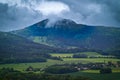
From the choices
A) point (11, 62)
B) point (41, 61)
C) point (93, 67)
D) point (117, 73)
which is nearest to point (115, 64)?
point (93, 67)

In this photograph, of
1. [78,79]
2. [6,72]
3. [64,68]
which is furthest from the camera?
[64,68]

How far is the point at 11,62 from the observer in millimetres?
144750

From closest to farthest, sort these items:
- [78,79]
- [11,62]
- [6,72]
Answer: [78,79] → [6,72] → [11,62]

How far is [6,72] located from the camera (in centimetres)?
10900

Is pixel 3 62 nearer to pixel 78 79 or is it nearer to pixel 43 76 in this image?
pixel 43 76

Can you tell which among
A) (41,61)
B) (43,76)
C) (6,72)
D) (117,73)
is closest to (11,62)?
(41,61)

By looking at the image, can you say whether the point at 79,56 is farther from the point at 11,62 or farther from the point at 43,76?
the point at 43,76

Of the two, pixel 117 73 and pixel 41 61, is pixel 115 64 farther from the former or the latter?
pixel 41 61

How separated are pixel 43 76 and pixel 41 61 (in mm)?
52474

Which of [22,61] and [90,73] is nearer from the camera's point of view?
[90,73]

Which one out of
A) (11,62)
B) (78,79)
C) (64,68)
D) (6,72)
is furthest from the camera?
(11,62)

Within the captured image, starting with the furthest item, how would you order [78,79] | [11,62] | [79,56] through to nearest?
[79,56], [11,62], [78,79]

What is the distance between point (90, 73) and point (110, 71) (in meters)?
8.25

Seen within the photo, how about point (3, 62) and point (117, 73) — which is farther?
point (3, 62)
